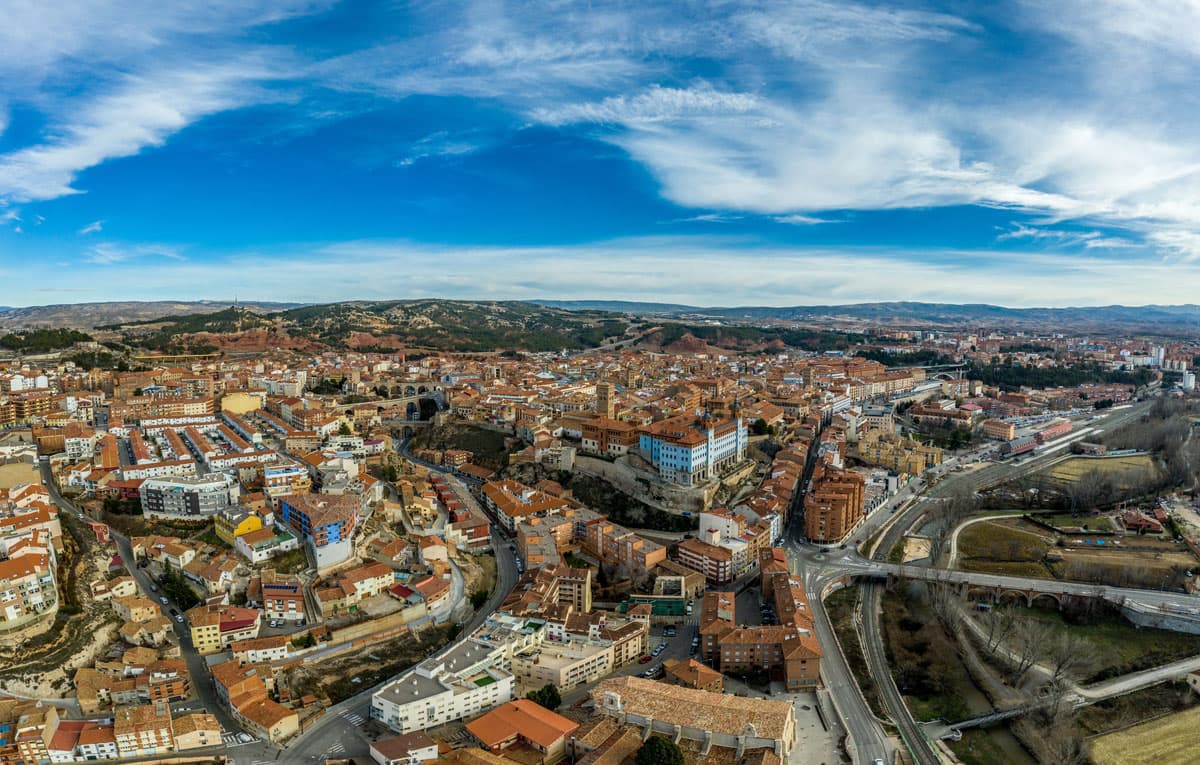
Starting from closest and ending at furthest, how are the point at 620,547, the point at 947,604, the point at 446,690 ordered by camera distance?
the point at 446,690 → the point at 947,604 → the point at 620,547

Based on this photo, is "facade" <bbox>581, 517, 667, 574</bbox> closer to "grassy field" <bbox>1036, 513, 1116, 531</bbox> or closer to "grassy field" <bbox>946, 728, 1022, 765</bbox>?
"grassy field" <bbox>946, 728, 1022, 765</bbox>

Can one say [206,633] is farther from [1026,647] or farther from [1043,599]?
[1043,599]

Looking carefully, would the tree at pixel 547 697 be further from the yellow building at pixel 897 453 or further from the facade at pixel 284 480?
the yellow building at pixel 897 453

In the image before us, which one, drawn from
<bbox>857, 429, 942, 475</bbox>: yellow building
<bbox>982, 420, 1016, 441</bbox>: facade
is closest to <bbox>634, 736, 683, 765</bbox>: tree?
<bbox>857, 429, 942, 475</bbox>: yellow building

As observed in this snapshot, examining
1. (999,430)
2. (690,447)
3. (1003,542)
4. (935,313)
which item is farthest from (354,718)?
(935,313)

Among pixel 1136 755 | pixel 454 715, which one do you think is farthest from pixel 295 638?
pixel 1136 755

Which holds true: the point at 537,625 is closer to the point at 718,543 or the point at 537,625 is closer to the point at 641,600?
the point at 641,600
